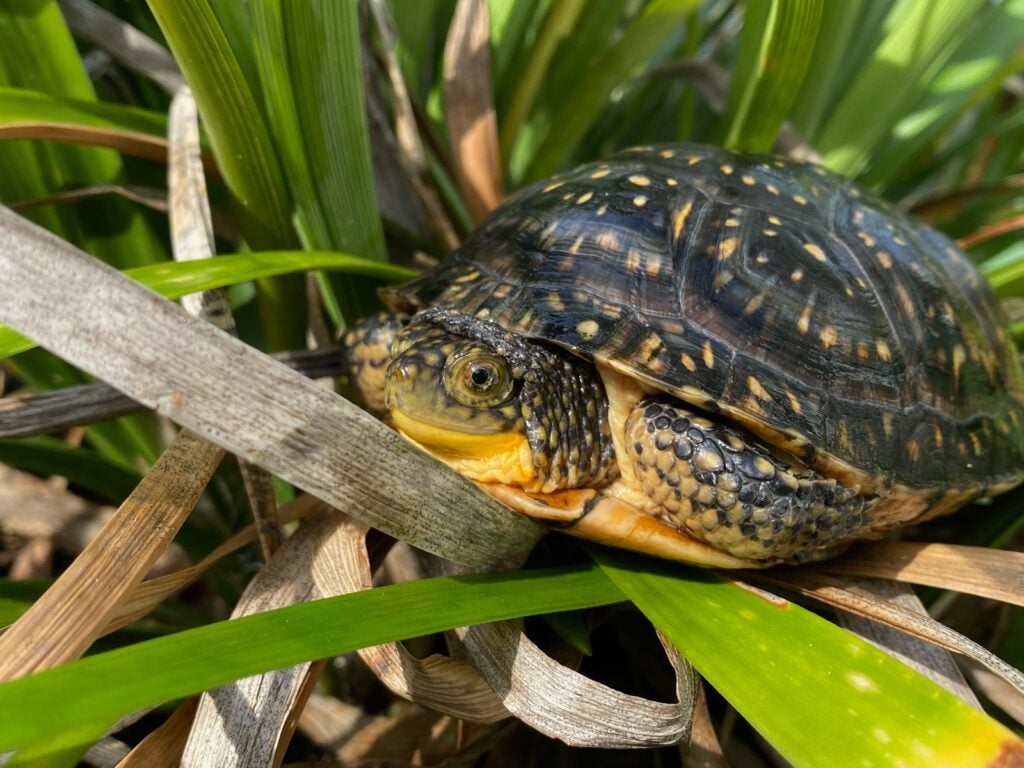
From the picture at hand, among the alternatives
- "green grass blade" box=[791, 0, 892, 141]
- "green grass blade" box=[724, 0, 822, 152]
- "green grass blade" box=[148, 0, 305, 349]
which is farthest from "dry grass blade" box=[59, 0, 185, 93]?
"green grass blade" box=[791, 0, 892, 141]

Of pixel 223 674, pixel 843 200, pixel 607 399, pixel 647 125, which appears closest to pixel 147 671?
pixel 223 674

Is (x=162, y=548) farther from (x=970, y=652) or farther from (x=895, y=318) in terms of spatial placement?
(x=895, y=318)

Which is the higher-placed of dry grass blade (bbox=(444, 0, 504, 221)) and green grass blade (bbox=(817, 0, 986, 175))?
green grass blade (bbox=(817, 0, 986, 175))

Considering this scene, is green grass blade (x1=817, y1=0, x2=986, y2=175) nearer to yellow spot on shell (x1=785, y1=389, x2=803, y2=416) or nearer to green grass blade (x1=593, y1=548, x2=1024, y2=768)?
yellow spot on shell (x1=785, y1=389, x2=803, y2=416)

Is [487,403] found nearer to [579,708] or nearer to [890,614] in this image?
[579,708]

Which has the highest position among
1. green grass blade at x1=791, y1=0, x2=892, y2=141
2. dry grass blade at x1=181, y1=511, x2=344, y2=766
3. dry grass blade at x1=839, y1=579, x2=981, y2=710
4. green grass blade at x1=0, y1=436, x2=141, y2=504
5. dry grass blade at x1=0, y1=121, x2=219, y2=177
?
green grass blade at x1=791, y1=0, x2=892, y2=141

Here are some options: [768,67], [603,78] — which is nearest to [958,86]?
[768,67]
